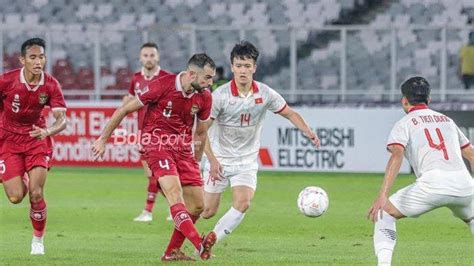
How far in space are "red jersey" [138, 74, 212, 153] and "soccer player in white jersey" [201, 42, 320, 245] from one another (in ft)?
1.85

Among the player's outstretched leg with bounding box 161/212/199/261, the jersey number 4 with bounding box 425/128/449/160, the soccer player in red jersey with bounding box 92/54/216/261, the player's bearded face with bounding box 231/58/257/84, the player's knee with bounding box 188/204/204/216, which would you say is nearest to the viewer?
the jersey number 4 with bounding box 425/128/449/160

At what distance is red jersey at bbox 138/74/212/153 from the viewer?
12148 millimetres

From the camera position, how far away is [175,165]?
12211mm

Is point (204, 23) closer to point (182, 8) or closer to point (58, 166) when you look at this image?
point (182, 8)

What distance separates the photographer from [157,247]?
13836 mm

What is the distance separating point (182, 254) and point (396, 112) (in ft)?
41.8

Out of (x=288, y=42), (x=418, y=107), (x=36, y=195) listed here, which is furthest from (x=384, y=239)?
(x=288, y=42)

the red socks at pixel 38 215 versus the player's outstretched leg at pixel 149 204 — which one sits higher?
the red socks at pixel 38 215

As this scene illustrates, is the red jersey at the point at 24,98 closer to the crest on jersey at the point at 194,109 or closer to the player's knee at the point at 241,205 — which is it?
the crest on jersey at the point at 194,109

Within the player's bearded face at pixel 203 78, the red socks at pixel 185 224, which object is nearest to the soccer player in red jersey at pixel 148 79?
the player's bearded face at pixel 203 78

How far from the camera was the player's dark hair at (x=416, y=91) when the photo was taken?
1055 centimetres

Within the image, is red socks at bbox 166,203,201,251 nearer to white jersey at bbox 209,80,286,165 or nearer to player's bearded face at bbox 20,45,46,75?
white jersey at bbox 209,80,286,165

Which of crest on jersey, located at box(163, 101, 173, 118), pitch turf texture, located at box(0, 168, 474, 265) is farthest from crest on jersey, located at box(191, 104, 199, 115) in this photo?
pitch turf texture, located at box(0, 168, 474, 265)

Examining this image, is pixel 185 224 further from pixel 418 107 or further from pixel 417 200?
pixel 418 107
